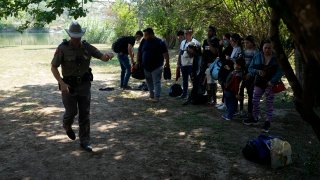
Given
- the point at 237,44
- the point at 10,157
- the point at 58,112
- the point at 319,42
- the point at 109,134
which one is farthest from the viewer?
Result: the point at 58,112

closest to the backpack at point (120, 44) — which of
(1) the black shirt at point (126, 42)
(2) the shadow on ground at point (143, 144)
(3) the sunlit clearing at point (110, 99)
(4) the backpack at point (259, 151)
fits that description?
(1) the black shirt at point (126, 42)

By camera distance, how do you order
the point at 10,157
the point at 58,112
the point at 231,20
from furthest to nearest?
1. the point at 231,20
2. the point at 58,112
3. the point at 10,157

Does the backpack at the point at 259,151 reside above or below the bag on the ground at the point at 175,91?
below

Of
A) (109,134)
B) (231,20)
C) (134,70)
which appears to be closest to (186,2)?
(231,20)

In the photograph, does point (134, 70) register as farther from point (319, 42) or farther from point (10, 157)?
point (319, 42)

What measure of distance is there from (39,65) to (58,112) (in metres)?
10.3

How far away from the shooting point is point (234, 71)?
7.56m

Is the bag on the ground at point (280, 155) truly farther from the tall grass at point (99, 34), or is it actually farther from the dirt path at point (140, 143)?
the tall grass at point (99, 34)

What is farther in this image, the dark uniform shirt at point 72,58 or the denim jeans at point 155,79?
the denim jeans at point 155,79

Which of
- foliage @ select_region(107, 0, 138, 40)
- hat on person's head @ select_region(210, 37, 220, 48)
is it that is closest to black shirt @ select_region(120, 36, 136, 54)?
hat on person's head @ select_region(210, 37, 220, 48)

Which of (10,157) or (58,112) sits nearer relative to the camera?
(10,157)

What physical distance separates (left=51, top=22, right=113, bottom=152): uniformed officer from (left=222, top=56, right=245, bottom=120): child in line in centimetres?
285

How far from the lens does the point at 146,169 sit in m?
5.25

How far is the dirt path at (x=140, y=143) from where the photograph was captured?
5160 mm
